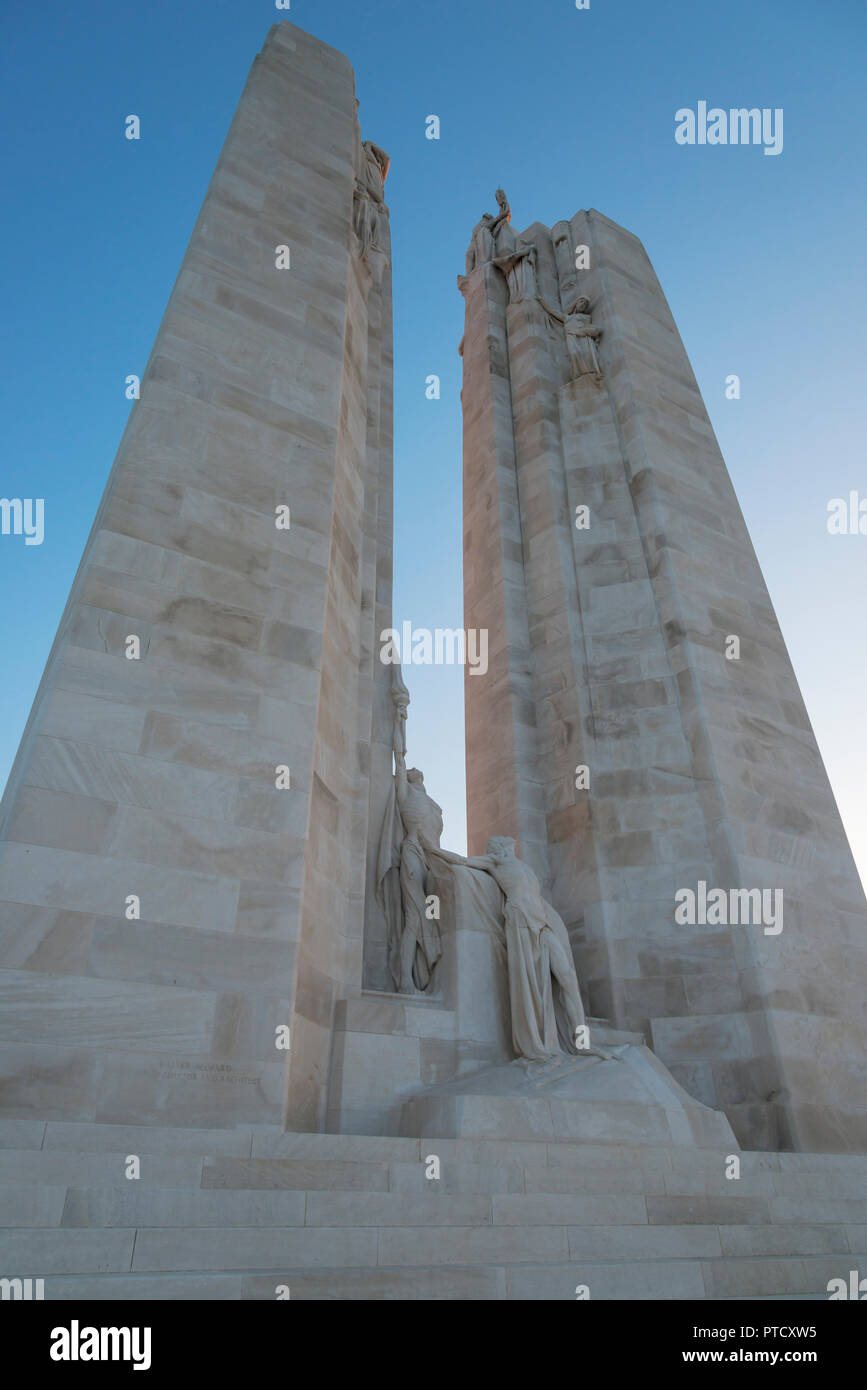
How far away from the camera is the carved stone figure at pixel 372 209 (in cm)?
1329

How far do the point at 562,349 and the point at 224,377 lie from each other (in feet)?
27.0

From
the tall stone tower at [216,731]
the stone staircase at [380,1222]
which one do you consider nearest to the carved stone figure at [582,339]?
the tall stone tower at [216,731]

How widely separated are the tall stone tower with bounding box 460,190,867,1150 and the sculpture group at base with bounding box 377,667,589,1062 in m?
1.99

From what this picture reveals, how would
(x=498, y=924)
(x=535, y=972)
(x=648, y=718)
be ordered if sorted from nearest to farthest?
(x=535, y=972) → (x=498, y=924) → (x=648, y=718)

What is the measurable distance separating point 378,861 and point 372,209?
10196mm

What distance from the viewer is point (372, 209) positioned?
13.7m

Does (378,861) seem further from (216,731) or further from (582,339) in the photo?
(582,339)

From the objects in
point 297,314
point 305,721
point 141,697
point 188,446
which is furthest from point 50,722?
point 297,314

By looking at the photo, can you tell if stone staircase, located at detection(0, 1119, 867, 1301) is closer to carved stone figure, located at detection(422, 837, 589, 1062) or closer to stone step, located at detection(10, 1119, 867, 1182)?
stone step, located at detection(10, 1119, 867, 1182)

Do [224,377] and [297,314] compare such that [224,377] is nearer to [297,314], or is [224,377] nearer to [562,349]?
[297,314]

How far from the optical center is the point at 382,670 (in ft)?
33.6

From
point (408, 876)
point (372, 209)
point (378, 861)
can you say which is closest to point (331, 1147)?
point (408, 876)

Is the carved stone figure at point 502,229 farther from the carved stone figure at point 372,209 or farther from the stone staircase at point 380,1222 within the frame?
the stone staircase at point 380,1222

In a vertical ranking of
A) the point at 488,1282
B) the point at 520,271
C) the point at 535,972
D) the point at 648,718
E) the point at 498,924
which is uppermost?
the point at 520,271
